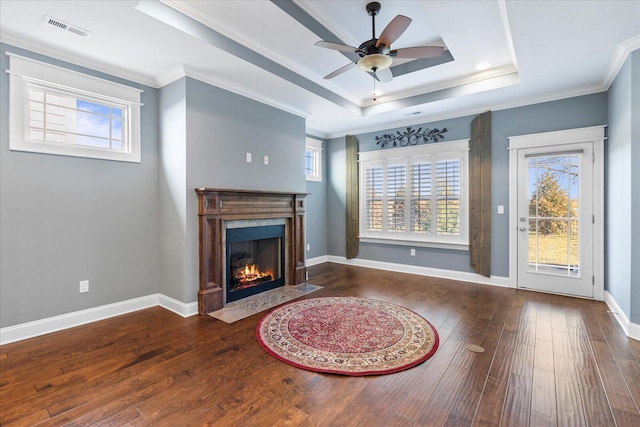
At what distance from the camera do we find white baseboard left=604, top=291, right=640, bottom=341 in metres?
2.80

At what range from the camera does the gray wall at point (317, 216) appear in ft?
20.4

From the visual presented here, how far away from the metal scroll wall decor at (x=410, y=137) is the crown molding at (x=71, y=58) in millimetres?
3882

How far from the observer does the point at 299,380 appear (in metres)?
2.16

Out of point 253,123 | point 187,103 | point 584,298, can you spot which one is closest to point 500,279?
point 584,298

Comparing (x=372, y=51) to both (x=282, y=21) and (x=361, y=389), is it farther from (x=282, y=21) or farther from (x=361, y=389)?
(x=361, y=389)

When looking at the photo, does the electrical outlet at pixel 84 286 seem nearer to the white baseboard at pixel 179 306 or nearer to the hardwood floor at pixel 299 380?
the hardwood floor at pixel 299 380

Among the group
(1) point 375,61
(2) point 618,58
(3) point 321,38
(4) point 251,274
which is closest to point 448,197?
(2) point 618,58

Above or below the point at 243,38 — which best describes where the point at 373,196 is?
below

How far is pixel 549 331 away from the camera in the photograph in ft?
9.77

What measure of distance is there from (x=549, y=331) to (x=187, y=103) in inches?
177

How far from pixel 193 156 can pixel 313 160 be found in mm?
3278

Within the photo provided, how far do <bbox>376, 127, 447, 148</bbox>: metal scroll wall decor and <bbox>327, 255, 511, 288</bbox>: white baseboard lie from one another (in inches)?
88.7

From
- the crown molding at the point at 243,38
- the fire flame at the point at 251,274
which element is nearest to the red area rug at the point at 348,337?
the fire flame at the point at 251,274

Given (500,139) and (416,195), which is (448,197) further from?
(500,139)
